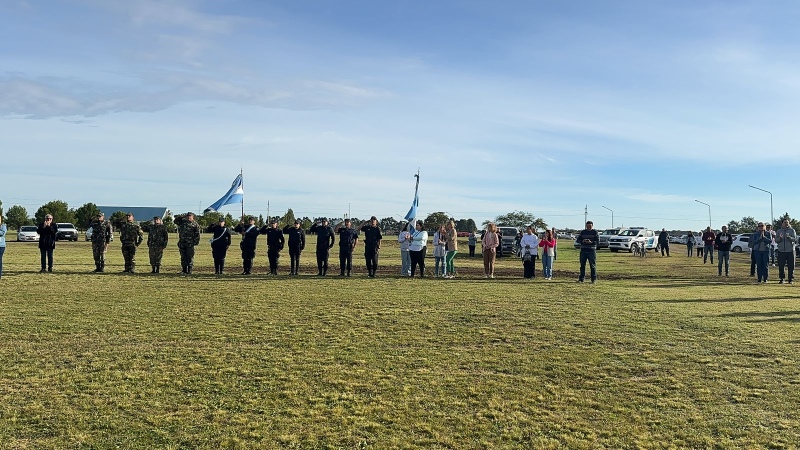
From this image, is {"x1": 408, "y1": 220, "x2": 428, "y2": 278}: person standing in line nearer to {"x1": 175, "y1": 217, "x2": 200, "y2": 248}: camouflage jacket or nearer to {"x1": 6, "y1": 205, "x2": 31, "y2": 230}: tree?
{"x1": 175, "y1": 217, "x2": 200, "y2": 248}: camouflage jacket

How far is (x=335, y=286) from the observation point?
15.4m

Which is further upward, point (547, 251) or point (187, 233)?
point (187, 233)

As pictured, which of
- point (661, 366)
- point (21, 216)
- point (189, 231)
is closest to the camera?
point (661, 366)

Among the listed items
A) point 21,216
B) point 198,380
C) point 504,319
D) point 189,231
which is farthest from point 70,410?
point 21,216

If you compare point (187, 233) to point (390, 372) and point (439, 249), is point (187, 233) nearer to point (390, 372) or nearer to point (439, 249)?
point (439, 249)

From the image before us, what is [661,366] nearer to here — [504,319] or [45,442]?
[504,319]

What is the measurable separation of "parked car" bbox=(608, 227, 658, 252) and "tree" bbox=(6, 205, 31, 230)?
77.1 m

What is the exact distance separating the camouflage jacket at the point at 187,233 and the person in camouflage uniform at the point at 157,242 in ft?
1.36

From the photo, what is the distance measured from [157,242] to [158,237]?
161mm

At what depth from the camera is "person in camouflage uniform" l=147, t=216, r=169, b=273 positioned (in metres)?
17.9

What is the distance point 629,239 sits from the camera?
1690 inches

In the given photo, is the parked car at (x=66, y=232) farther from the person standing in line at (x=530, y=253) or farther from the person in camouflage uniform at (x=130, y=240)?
the person standing in line at (x=530, y=253)

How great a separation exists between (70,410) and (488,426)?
3461 mm

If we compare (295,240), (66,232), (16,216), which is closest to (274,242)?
(295,240)
